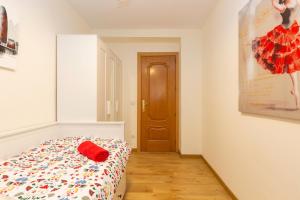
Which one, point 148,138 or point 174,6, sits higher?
point 174,6

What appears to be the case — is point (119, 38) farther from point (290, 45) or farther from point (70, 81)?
point (290, 45)

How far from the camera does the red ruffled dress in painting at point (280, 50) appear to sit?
1.31 meters

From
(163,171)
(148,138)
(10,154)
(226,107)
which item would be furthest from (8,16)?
(148,138)

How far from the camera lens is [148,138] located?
15.5 ft

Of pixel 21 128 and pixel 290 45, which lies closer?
pixel 290 45

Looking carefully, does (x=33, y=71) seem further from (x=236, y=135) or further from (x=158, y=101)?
(x=158, y=101)

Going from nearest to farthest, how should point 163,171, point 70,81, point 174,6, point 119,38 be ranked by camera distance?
1. point 70,81
2. point 174,6
3. point 163,171
4. point 119,38

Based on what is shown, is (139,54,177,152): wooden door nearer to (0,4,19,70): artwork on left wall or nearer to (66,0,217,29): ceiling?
(66,0,217,29): ceiling

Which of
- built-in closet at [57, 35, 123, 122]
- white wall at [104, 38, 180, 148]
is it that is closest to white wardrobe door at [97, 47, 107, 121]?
built-in closet at [57, 35, 123, 122]

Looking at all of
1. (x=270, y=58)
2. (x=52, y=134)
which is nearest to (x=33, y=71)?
(x=52, y=134)

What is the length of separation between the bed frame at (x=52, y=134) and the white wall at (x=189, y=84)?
195 centimetres

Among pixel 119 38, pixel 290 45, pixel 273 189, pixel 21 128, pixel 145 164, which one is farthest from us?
pixel 119 38

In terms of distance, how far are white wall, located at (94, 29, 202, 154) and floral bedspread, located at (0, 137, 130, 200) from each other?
2495 mm

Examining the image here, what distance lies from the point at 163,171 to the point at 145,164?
1.60 feet
